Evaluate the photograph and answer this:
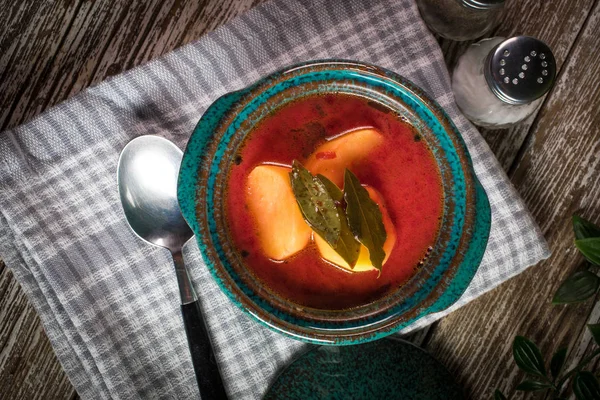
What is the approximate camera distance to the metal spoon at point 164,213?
0.95 meters

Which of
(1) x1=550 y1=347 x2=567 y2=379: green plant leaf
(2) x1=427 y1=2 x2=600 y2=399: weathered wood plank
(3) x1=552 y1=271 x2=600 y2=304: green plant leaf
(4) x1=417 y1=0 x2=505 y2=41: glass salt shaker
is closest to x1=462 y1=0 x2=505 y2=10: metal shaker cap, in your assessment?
(4) x1=417 y1=0 x2=505 y2=41: glass salt shaker

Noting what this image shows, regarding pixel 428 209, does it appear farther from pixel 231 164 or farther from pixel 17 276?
pixel 17 276

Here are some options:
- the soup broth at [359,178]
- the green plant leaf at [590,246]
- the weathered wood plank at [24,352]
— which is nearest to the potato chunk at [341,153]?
the soup broth at [359,178]

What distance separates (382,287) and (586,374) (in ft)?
1.49

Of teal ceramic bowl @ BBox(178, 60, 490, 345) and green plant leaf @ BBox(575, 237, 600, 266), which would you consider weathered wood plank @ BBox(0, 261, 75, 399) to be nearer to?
teal ceramic bowl @ BBox(178, 60, 490, 345)

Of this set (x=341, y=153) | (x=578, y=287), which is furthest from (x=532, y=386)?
(x=341, y=153)

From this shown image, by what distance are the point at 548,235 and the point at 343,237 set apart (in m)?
0.54

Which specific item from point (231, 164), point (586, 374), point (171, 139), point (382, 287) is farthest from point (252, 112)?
point (586, 374)

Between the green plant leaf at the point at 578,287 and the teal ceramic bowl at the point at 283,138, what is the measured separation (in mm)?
328

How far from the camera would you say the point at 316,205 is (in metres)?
0.74

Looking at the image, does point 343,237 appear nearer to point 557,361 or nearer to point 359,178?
point 359,178

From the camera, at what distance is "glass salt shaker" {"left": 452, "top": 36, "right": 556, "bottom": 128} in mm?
942

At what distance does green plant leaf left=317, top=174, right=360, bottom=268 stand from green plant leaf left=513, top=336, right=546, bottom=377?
18.1 inches

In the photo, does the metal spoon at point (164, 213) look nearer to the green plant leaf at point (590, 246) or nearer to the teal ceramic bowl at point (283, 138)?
the teal ceramic bowl at point (283, 138)
